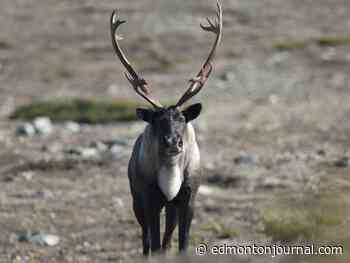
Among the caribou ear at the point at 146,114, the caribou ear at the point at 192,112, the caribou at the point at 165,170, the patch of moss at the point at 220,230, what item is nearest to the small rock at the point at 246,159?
the patch of moss at the point at 220,230

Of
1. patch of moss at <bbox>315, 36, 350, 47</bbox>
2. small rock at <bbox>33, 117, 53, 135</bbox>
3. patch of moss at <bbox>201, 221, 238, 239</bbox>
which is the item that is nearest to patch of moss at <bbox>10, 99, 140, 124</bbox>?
small rock at <bbox>33, 117, 53, 135</bbox>

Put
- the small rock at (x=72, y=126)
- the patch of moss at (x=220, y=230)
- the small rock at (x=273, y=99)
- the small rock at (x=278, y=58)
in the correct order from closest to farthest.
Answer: the patch of moss at (x=220, y=230) → the small rock at (x=72, y=126) → the small rock at (x=273, y=99) → the small rock at (x=278, y=58)

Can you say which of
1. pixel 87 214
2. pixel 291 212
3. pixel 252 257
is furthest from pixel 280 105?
pixel 252 257

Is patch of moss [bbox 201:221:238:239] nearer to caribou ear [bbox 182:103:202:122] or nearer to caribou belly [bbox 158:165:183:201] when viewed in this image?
caribou ear [bbox 182:103:202:122]

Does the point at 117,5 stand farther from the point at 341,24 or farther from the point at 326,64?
the point at 326,64

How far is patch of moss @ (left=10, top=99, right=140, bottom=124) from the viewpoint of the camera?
21.5 metres

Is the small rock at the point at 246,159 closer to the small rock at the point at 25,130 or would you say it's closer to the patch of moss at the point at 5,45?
the small rock at the point at 25,130

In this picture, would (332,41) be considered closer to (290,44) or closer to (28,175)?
(290,44)

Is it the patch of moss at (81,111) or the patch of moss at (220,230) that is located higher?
the patch of moss at (220,230)

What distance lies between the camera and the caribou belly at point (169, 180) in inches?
383

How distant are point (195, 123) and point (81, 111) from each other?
9.03 ft

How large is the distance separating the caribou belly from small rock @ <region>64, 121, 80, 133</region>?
10.8 meters

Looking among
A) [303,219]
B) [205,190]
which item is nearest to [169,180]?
[303,219]

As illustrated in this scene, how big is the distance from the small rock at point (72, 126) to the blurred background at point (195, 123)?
0.02m
